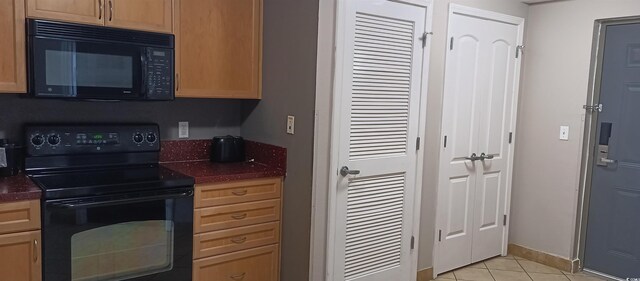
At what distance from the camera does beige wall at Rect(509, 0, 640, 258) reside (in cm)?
365

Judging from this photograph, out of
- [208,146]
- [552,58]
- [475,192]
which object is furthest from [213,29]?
[552,58]

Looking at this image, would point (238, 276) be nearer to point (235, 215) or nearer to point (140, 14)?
point (235, 215)

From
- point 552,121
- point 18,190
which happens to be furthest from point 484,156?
point 18,190

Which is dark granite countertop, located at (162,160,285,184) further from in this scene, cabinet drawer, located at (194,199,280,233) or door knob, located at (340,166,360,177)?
door knob, located at (340,166,360,177)

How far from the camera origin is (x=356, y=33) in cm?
274

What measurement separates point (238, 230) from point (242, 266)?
0.23 m

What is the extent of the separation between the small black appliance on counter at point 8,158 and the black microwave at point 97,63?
31 cm

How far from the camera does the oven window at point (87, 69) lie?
8.09 feet

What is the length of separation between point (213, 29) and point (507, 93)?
2327mm

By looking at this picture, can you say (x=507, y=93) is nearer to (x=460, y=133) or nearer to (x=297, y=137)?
(x=460, y=133)

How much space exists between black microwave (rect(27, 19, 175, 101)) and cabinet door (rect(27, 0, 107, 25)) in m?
0.04

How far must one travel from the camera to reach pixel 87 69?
257 centimetres

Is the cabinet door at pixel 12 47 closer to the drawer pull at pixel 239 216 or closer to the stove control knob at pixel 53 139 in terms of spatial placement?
the stove control knob at pixel 53 139

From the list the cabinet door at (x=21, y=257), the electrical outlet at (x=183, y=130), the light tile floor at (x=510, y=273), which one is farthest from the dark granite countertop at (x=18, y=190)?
the light tile floor at (x=510, y=273)
